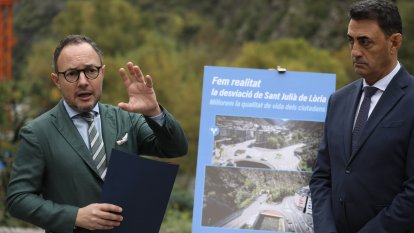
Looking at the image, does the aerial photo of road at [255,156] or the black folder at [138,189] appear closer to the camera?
the black folder at [138,189]

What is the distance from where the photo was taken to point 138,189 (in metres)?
3.14

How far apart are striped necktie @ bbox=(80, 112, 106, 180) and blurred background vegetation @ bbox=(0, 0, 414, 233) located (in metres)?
5.80

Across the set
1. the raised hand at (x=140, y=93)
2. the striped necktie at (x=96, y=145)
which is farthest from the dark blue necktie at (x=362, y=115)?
the striped necktie at (x=96, y=145)

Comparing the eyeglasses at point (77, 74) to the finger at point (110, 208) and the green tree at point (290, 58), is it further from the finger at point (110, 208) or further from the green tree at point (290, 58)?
the green tree at point (290, 58)

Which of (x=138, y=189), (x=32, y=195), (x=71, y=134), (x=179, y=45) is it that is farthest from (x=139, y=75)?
(x=179, y=45)

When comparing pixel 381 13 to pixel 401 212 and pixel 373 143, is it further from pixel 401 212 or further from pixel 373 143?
pixel 401 212

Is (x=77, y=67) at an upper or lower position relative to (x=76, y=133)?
upper

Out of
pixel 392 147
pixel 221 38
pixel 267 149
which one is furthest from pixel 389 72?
pixel 221 38

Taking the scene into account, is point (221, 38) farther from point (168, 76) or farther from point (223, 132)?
point (223, 132)

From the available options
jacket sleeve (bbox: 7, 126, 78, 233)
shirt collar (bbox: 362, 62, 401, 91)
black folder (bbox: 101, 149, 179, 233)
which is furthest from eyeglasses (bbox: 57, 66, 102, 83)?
shirt collar (bbox: 362, 62, 401, 91)

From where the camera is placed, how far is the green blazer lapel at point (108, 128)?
3301 millimetres

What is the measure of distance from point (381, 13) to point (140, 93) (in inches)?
46.8

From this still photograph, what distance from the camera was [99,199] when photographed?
323 centimetres

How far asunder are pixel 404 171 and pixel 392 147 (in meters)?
0.13
